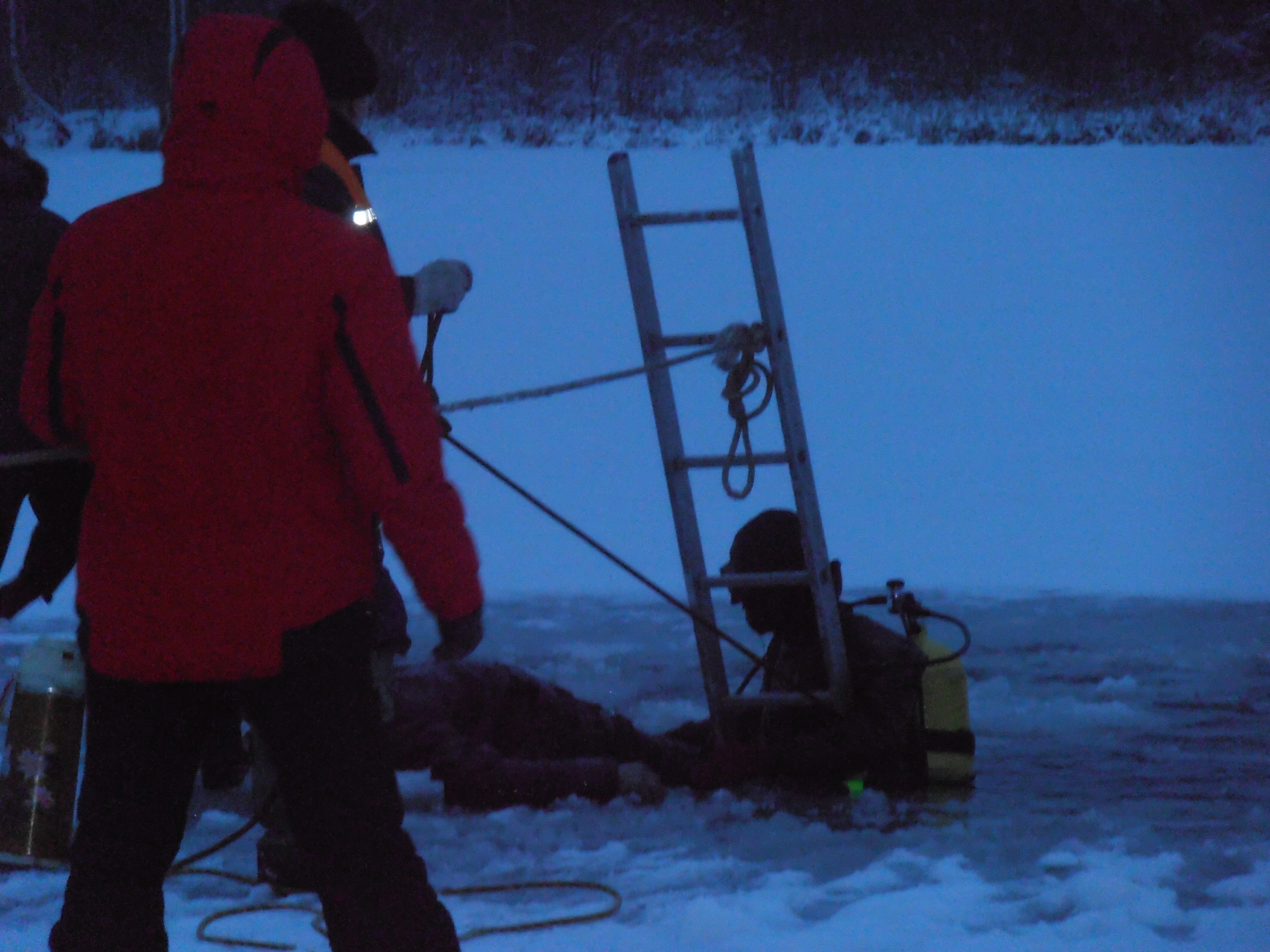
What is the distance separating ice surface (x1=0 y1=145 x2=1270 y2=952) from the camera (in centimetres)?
215

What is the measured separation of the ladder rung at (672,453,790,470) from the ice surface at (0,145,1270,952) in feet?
2.24

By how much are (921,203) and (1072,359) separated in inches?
56.5

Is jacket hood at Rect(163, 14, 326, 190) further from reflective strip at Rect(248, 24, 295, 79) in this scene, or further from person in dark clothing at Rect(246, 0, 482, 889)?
person in dark clothing at Rect(246, 0, 482, 889)

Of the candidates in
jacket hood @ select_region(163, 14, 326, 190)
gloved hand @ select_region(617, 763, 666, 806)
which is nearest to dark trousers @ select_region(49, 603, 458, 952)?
jacket hood @ select_region(163, 14, 326, 190)

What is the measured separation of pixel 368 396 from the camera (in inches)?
49.4

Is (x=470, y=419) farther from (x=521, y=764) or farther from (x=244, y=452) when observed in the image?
(x=244, y=452)

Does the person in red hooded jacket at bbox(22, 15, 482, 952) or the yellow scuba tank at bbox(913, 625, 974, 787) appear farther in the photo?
the yellow scuba tank at bbox(913, 625, 974, 787)

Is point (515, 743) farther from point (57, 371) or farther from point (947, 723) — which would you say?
point (57, 371)

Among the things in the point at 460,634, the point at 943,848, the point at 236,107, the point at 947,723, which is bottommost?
the point at 943,848

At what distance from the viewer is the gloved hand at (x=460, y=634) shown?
1.33 meters

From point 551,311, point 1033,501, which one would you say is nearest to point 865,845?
point 1033,501

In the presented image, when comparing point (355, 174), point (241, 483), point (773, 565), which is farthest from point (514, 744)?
→ point (241, 483)

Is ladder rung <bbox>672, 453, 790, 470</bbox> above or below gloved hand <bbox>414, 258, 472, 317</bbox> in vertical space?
below

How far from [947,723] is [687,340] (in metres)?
0.96
